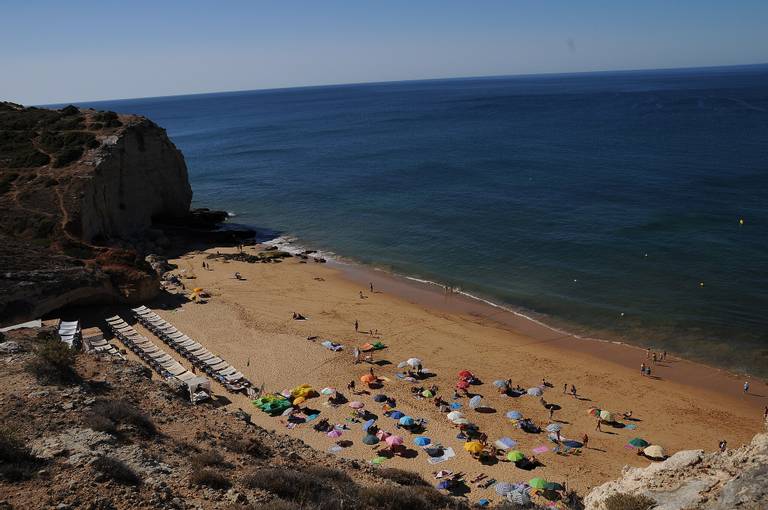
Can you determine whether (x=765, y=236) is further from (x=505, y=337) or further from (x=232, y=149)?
(x=232, y=149)

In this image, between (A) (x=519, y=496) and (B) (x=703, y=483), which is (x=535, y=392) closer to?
(A) (x=519, y=496)

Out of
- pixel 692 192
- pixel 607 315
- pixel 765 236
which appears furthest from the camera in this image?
pixel 692 192

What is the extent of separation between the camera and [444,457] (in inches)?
821

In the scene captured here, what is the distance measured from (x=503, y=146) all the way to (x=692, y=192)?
127 ft

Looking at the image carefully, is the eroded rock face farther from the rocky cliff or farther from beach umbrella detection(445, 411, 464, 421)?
the rocky cliff

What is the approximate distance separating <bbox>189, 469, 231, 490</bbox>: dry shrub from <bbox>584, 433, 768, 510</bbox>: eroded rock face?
26.7 feet

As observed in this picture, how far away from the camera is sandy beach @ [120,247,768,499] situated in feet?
72.1

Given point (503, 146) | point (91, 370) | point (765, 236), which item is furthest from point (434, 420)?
point (503, 146)

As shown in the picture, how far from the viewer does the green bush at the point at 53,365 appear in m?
16.6

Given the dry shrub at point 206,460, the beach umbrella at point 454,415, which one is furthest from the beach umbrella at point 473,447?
the dry shrub at point 206,460

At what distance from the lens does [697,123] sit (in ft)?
325

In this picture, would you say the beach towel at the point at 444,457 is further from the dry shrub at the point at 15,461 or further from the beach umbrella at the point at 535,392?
the dry shrub at the point at 15,461

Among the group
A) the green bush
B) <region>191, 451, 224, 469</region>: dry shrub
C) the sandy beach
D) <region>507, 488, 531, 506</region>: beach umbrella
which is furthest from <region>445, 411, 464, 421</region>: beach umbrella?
the green bush

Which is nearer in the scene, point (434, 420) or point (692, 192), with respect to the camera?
point (434, 420)
